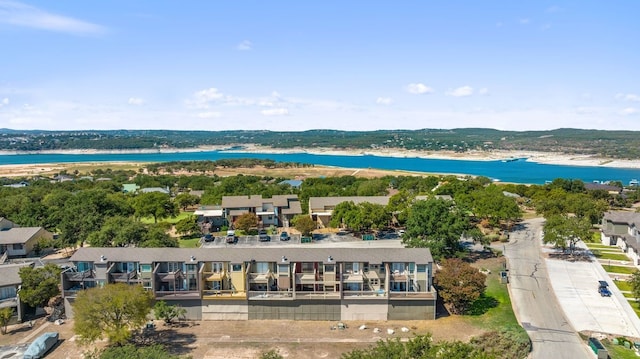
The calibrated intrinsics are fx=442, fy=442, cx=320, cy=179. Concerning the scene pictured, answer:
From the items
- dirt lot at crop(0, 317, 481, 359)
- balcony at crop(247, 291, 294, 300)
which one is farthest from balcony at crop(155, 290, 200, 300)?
balcony at crop(247, 291, 294, 300)

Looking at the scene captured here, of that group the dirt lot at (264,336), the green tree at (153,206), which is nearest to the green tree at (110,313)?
the dirt lot at (264,336)

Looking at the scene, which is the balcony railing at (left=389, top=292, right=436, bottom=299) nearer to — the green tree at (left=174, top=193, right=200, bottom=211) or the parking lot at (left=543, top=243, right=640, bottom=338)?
the parking lot at (left=543, top=243, right=640, bottom=338)

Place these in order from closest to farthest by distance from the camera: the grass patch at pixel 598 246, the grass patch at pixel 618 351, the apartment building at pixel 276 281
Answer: the grass patch at pixel 618 351 → the apartment building at pixel 276 281 → the grass patch at pixel 598 246

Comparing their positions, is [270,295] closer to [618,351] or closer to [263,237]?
[263,237]

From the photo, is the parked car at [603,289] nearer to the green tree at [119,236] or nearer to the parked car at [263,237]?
the parked car at [263,237]

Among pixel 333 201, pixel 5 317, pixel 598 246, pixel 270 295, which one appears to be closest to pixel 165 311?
pixel 270 295
